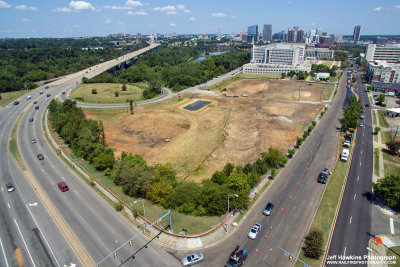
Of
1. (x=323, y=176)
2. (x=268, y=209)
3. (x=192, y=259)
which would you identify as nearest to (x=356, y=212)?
(x=323, y=176)

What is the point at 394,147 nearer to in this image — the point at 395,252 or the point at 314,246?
the point at 395,252

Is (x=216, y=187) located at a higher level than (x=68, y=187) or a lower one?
higher

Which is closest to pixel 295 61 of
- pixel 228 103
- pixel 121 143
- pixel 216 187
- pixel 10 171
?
pixel 228 103

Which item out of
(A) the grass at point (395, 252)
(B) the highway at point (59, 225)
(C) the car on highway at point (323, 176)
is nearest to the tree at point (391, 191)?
(C) the car on highway at point (323, 176)

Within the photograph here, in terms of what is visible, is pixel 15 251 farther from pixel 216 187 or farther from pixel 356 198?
pixel 356 198

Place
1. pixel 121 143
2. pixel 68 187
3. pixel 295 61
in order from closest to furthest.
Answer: pixel 68 187 < pixel 121 143 < pixel 295 61

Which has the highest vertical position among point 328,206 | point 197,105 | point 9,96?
point 9,96
